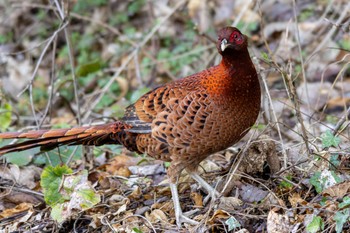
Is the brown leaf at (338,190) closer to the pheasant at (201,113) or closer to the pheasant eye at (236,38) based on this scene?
the pheasant at (201,113)

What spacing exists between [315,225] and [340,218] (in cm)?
21

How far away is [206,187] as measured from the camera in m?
4.77

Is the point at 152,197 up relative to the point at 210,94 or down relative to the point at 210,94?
down

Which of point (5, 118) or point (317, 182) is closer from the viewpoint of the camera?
point (317, 182)

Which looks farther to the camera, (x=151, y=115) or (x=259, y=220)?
(x=151, y=115)

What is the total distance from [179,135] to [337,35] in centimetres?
454

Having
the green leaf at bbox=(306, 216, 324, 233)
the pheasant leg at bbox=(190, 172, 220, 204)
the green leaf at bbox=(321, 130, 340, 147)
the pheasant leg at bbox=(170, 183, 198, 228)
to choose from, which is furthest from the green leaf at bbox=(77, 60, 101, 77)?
the green leaf at bbox=(306, 216, 324, 233)

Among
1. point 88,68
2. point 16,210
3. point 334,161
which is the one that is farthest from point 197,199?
point 88,68

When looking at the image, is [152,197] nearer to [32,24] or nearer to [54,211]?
[54,211]

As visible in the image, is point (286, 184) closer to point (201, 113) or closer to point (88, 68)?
point (201, 113)

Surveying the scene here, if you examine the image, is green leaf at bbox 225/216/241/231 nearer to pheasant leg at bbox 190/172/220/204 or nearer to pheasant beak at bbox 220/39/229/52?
pheasant leg at bbox 190/172/220/204

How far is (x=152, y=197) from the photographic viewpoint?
5.02 m

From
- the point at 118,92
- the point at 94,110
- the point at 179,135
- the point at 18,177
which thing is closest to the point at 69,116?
the point at 94,110

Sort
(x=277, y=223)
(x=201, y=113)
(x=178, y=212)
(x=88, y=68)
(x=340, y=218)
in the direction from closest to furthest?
(x=340, y=218) → (x=277, y=223) → (x=201, y=113) → (x=178, y=212) → (x=88, y=68)
